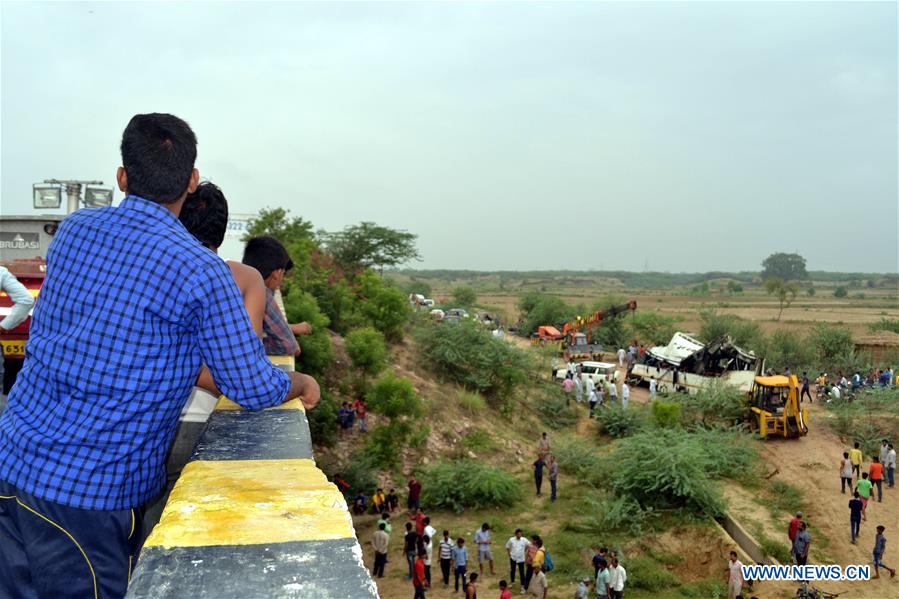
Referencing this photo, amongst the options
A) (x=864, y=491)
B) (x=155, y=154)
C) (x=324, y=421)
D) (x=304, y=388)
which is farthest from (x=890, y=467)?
(x=155, y=154)

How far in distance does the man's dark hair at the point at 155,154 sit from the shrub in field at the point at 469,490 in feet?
44.0

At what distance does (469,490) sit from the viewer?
47.7ft

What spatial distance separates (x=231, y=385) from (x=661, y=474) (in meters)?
12.8

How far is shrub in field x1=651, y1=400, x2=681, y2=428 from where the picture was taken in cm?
1861

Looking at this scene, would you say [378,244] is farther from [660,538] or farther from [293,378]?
[293,378]

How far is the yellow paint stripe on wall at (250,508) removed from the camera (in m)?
1.40

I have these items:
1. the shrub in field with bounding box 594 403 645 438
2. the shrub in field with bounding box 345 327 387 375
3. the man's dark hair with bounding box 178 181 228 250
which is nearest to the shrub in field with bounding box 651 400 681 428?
the shrub in field with bounding box 594 403 645 438

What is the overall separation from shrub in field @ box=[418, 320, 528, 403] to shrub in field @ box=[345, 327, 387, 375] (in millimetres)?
5259

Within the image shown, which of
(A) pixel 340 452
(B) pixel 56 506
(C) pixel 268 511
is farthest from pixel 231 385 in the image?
(A) pixel 340 452

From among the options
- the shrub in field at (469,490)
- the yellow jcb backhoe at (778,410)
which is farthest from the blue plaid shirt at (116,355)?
the yellow jcb backhoe at (778,410)

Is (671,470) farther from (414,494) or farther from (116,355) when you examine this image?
(116,355)

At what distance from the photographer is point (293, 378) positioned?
7.20 ft

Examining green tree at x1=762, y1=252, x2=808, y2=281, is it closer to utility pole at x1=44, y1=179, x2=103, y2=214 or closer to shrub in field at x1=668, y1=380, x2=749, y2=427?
shrub in field at x1=668, y1=380, x2=749, y2=427

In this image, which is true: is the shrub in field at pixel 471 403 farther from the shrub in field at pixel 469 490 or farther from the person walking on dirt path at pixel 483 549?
the person walking on dirt path at pixel 483 549
